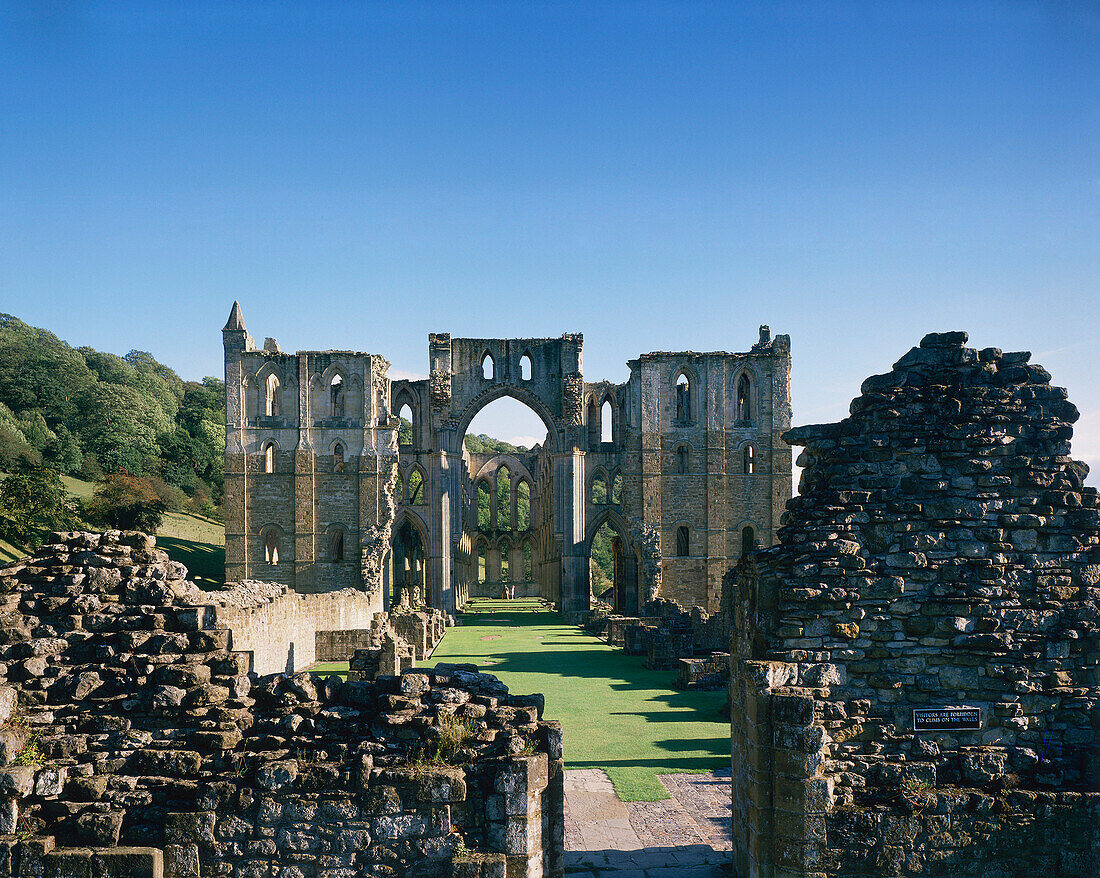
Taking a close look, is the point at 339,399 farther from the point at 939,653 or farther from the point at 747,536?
the point at 939,653

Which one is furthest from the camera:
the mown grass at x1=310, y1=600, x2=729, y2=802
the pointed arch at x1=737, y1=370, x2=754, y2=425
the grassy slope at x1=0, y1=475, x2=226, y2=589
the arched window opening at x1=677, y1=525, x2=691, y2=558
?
the grassy slope at x1=0, y1=475, x2=226, y2=589

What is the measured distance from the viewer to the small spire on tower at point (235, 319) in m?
37.3

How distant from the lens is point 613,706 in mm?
14211

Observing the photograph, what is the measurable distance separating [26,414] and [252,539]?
1134 inches

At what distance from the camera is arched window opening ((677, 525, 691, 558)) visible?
3566cm

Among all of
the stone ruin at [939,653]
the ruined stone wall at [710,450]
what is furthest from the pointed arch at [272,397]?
the stone ruin at [939,653]

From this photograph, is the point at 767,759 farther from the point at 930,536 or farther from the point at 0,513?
the point at 0,513

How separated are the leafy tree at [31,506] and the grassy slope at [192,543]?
39.1 inches

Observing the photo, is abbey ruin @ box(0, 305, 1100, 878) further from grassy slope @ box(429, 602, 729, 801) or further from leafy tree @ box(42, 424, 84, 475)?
leafy tree @ box(42, 424, 84, 475)

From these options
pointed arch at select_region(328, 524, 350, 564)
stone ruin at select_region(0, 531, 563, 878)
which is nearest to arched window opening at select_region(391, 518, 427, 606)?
pointed arch at select_region(328, 524, 350, 564)

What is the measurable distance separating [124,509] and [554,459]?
2086cm

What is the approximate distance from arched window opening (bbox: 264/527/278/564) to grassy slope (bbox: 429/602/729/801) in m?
13.8

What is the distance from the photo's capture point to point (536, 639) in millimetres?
26750

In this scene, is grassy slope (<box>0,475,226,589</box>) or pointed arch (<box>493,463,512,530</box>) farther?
pointed arch (<box>493,463,512,530</box>)
